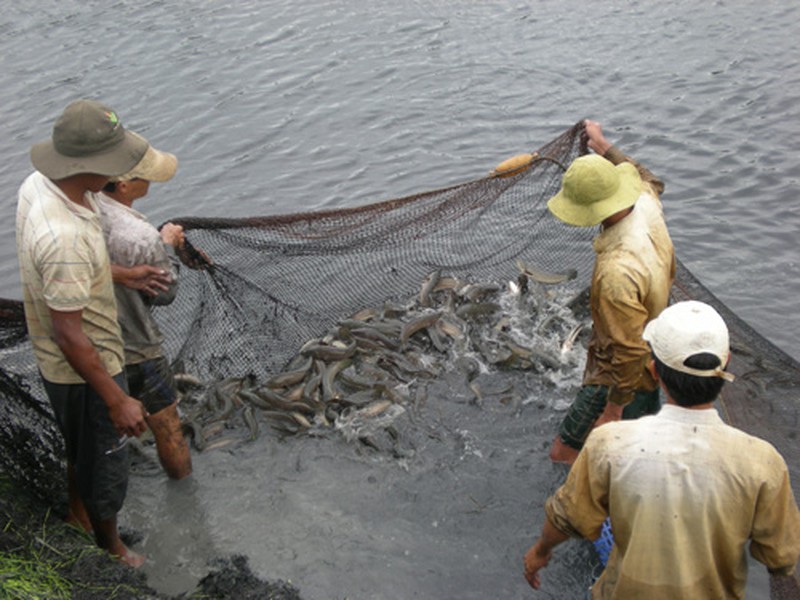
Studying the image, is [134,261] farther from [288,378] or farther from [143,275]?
[288,378]

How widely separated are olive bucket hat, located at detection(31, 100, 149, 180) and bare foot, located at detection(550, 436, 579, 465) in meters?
3.43

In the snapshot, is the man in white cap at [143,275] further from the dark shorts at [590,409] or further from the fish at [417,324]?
the dark shorts at [590,409]

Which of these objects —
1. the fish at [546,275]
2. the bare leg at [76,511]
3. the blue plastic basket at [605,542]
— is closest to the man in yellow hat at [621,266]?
the blue plastic basket at [605,542]

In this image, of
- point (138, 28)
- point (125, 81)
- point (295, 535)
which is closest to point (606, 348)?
point (295, 535)

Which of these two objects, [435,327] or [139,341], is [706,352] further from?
[435,327]

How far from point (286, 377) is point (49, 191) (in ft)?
10.0

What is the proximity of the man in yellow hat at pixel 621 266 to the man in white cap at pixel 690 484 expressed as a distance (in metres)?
1.37

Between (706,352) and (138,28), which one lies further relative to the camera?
(138,28)

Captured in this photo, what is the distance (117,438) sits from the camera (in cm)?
433

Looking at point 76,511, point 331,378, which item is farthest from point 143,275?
point 331,378

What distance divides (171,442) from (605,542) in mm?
2925

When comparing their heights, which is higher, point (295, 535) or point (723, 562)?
point (723, 562)

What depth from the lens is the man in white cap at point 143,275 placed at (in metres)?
4.45

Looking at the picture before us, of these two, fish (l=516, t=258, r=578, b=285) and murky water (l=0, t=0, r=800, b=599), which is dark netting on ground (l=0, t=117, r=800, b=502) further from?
murky water (l=0, t=0, r=800, b=599)
